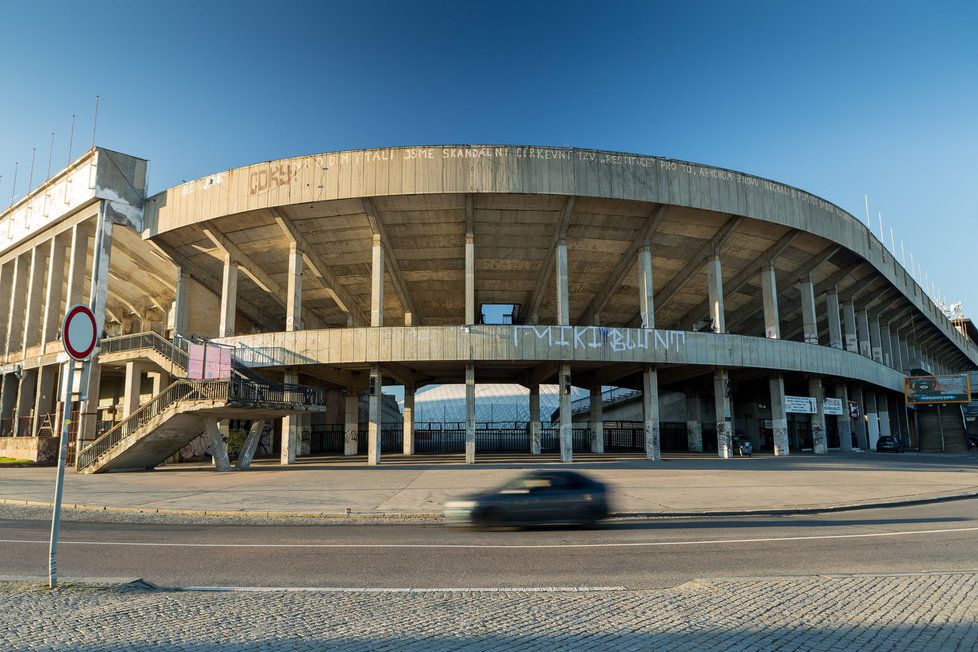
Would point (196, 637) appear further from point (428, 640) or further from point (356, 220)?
point (356, 220)

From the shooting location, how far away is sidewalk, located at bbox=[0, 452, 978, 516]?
588 inches

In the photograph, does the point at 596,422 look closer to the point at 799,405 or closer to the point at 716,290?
the point at 799,405


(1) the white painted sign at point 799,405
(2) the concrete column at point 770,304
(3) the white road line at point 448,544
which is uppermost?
(2) the concrete column at point 770,304

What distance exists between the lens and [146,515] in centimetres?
1402

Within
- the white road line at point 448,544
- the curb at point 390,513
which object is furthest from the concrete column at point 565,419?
the white road line at point 448,544

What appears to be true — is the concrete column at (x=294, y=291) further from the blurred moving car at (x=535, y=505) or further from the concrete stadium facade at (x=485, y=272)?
the blurred moving car at (x=535, y=505)

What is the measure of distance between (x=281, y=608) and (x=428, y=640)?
1871 mm

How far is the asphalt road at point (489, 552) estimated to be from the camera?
7656 millimetres

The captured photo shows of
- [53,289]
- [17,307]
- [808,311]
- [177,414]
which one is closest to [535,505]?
[177,414]

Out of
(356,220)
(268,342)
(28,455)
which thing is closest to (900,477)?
(356,220)

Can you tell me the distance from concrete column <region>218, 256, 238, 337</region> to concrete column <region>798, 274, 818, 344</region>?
36.6 meters

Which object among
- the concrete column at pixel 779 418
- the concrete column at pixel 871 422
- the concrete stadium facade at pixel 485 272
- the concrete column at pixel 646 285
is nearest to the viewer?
the concrete stadium facade at pixel 485 272

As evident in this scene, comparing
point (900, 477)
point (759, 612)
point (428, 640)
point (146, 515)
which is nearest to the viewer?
point (428, 640)

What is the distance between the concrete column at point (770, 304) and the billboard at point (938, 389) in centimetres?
2483
